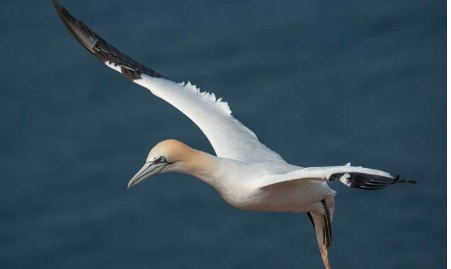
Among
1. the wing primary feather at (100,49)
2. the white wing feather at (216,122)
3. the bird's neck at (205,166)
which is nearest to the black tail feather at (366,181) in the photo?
the bird's neck at (205,166)

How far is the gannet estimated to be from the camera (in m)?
12.2

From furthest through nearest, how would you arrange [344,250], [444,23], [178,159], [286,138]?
[444,23] → [286,138] → [344,250] → [178,159]

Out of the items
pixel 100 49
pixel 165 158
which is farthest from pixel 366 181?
pixel 100 49

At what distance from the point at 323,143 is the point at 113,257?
2.92 m

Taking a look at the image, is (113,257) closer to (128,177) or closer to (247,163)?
(128,177)

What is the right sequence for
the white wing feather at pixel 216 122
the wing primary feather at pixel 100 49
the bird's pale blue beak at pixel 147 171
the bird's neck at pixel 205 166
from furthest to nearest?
the wing primary feather at pixel 100 49
the white wing feather at pixel 216 122
the bird's neck at pixel 205 166
the bird's pale blue beak at pixel 147 171

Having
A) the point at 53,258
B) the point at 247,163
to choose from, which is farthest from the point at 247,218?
the point at 247,163

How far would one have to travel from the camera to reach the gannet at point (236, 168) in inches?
481

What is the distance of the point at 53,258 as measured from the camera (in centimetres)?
1692

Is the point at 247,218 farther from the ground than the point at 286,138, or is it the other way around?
the point at 286,138

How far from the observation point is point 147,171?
42.1ft

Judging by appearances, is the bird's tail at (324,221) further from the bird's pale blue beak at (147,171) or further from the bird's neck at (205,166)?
the bird's pale blue beak at (147,171)

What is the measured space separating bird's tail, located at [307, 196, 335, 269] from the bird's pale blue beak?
5.69 ft

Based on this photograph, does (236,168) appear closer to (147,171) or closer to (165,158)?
(165,158)
